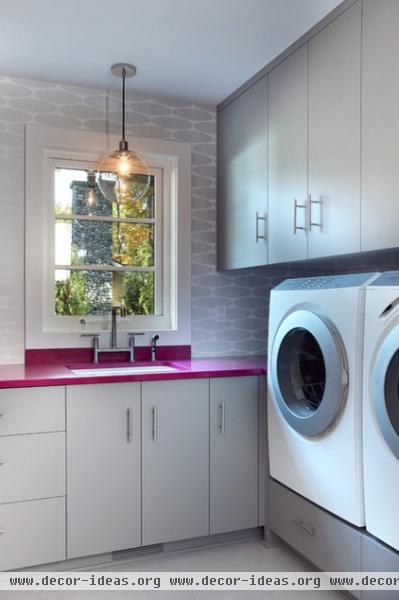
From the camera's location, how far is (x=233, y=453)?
2367 millimetres

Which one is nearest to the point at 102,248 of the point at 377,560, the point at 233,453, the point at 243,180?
the point at 243,180

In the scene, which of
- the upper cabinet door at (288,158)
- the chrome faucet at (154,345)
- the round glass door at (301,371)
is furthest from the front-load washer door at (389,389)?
the chrome faucet at (154,345)

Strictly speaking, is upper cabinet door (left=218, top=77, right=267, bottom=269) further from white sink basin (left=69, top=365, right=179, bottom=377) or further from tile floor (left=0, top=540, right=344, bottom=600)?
tile floor (left=0, top=540, right=344, bottom=600)

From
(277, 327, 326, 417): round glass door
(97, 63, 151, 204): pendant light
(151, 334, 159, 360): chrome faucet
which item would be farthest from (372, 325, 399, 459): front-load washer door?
(97, 63, 151, 204): pendant light

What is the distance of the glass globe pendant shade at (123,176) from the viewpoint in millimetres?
2651

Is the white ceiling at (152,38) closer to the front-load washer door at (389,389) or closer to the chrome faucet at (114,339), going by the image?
the chrome faucet at (114,339)

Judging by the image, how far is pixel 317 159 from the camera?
6.68ft

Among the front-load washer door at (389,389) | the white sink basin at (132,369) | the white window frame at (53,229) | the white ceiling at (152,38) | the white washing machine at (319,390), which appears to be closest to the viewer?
the front-load washer door at (389,389)

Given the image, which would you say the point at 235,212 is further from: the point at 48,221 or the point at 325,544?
the point at 325,544

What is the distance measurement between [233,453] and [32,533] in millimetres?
958

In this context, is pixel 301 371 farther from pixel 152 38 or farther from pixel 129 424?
pixel 152 38

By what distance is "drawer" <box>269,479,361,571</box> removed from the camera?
179cm

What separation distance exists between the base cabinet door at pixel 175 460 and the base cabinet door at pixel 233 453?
0.04 meters

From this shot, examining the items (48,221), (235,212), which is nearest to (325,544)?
(235,212)
